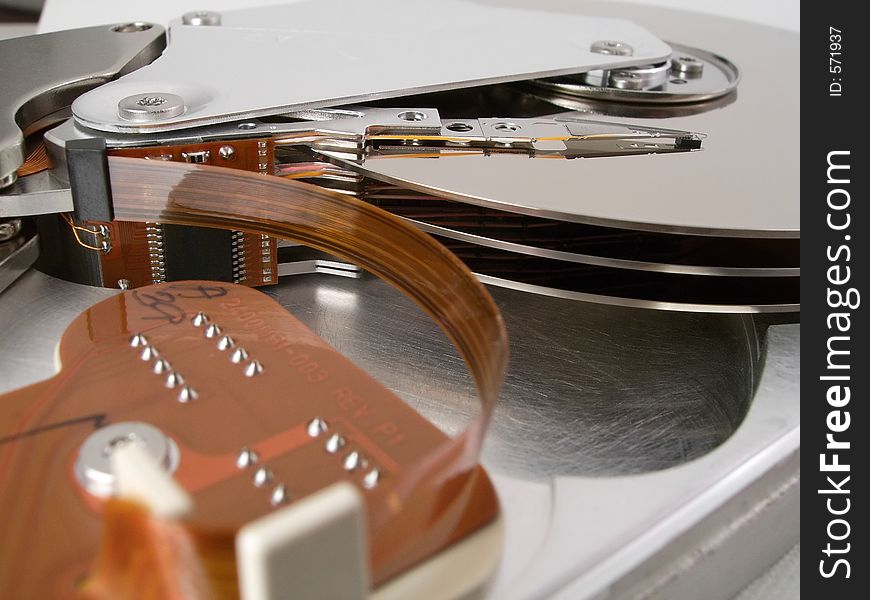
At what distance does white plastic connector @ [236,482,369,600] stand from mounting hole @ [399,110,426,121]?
0.47m

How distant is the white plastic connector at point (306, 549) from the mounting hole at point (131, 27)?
2.40 feet

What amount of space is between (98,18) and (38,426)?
82 centimetres

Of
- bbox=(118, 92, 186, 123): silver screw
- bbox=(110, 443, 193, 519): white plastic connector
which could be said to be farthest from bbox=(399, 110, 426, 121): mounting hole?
bbox=(110, 443, 193, 519): white plastic connector

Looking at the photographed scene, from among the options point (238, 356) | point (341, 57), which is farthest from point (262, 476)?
point (341, 57)

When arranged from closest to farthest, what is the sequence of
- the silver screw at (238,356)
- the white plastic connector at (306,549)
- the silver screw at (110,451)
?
the white plastic connector at (306,549) → the silver screw at (110,451) → the silver screw at (238,356)

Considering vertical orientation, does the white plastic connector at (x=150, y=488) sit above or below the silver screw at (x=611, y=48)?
below

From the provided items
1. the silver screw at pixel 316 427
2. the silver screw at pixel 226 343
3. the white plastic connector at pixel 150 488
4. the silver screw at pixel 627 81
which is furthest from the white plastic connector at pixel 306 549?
the silver screw at pixel 627 81

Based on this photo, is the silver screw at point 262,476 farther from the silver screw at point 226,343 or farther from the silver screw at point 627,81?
the silver screw at point 627,81

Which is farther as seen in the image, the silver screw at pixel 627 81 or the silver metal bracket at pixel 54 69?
the silver screw at pixel 627 81

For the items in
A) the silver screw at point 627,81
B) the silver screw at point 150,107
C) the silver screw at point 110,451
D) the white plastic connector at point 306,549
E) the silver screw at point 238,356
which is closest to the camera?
the white plastic connector at point 306,549

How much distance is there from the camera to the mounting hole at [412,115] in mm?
798

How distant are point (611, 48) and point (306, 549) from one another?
28.5 inches

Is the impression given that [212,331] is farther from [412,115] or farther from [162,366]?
[412,115]
